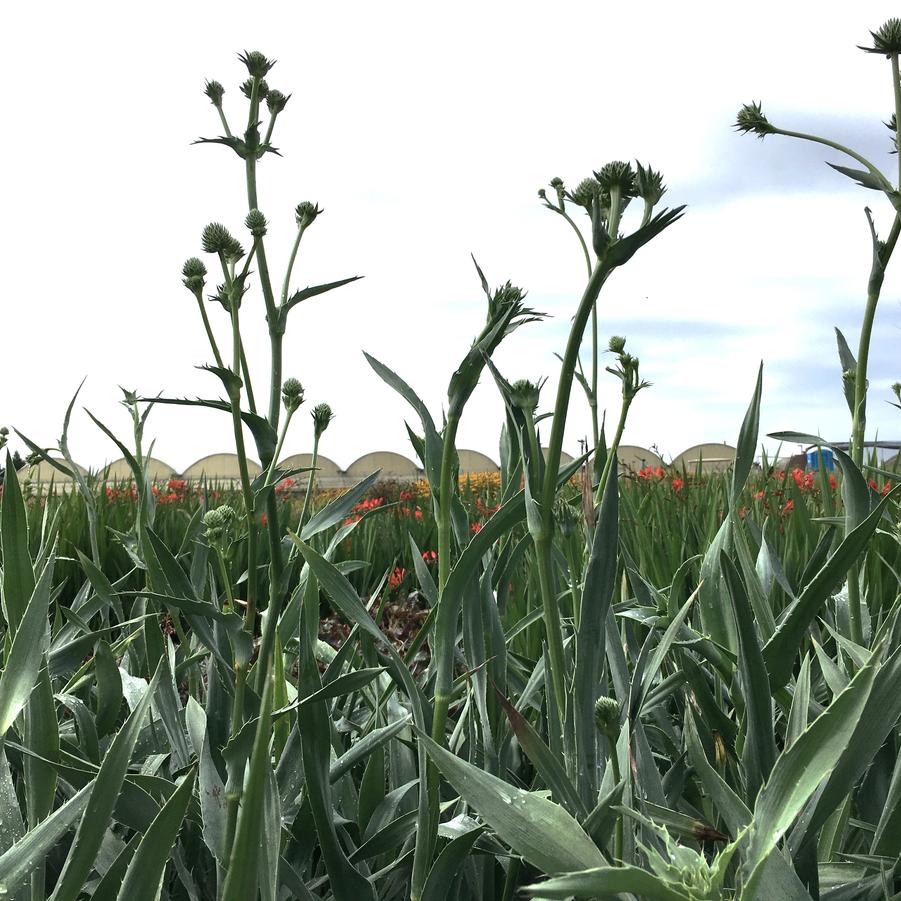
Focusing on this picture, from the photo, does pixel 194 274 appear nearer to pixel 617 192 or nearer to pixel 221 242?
pixel 221 242

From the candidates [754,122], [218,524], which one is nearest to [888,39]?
[754,122]

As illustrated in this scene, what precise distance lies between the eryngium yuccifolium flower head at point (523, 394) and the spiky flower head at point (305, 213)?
1.22 feet

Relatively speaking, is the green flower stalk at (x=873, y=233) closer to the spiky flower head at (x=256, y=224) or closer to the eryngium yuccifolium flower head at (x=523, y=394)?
the eryngium yuccifolium flower head at (x=523, y=394)

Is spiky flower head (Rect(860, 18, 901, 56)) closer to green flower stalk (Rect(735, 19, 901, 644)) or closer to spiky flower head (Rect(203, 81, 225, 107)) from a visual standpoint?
green flower stalk (Rect(735, 19, 901, 644))

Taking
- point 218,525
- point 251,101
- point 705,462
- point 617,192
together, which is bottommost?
point 218,525

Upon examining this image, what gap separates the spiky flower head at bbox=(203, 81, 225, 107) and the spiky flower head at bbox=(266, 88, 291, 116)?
54 millimetres

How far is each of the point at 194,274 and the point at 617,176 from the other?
48cm

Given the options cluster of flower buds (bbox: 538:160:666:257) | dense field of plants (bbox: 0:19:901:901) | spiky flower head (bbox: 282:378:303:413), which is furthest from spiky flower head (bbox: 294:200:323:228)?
cluster of flower buds (bbox: 538:160:666:257)

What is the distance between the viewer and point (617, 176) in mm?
653

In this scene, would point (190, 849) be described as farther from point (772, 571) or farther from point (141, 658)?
point (772, 571)

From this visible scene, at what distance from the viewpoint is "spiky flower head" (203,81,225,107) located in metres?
0.99

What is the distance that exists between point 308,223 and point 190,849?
70cm

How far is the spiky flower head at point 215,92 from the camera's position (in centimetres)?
99

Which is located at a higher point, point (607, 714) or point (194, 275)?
point (194, 275)
